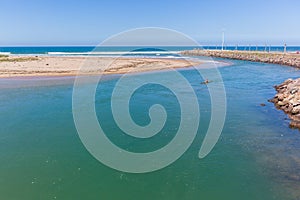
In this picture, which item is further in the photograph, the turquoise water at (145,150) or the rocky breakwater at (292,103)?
the rocky breakwater at (292,103)

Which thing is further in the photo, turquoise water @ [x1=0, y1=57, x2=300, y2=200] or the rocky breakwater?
the rocky breakwater

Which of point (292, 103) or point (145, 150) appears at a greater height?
point (292, 103)

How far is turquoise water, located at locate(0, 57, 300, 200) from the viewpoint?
876 centimetres

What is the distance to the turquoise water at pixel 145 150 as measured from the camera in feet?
28.7

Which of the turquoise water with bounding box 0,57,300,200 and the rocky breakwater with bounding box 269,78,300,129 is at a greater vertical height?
the rocky breakwater with bounding box 269,78,300,129

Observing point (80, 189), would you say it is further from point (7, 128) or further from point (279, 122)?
point (279, 122)

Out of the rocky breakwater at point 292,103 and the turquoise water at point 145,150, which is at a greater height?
the rocky breakwater at point 292,103

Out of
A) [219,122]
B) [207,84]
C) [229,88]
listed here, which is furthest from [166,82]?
[219,122]

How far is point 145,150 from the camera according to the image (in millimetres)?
11922

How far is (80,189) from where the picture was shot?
877 centimetres

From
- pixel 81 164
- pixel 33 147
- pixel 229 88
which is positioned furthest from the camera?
pixel 229 88

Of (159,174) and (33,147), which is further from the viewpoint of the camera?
(33,147)

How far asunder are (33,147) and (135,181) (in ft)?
17.2

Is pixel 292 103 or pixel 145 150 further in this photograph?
pixel 292 103
